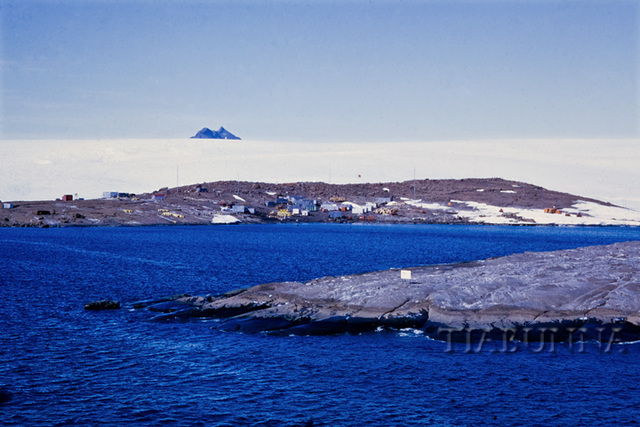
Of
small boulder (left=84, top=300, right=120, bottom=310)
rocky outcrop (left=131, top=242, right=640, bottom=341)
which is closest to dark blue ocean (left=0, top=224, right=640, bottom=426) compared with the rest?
small boulder (left=84, top=300, right=120, bottom=310)

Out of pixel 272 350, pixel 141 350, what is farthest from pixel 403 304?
pixel 141 350

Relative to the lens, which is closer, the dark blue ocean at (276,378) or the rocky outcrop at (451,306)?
the dark blue ocean at (276,378)

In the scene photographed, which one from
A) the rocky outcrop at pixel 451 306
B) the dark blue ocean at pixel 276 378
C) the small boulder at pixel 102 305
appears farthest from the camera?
the small boulder at pixel 102 305

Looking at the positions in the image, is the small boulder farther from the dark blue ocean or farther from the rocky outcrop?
the rocky outcrop

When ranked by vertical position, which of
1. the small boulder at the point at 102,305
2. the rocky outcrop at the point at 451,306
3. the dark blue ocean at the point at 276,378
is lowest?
the dark blue ocean at the point at 276,378

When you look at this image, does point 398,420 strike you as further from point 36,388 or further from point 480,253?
point 480,253

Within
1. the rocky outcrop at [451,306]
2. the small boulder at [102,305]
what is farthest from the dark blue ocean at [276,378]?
the rocky outcrop at [451,306]

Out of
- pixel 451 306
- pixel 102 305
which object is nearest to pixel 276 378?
pixel 451 306

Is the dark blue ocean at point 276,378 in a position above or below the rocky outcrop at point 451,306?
below

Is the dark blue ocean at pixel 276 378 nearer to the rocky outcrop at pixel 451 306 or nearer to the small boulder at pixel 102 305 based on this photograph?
the small boulder at pixel 102 305

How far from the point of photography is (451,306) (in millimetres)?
40375

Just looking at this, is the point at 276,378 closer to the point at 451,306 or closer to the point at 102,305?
the point at 451,306

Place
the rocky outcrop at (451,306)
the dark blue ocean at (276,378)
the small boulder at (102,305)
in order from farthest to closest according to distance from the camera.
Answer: the small boulder at (102,305) → the rocky outcrop at (451,306) → the dark blue ocean at (276,378)

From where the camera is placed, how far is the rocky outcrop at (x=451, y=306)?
37906mm
